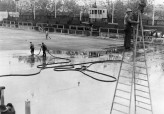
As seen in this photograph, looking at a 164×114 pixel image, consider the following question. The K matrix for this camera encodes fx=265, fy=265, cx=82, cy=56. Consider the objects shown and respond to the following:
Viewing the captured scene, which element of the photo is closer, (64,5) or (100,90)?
(100,90)

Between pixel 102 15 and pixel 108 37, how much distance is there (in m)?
19.6

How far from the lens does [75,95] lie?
1141 cm

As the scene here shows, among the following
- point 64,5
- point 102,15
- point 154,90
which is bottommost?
Result: point 154,90

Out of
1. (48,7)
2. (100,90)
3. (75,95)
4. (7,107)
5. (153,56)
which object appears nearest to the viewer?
(7,107)

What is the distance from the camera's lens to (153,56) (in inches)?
928

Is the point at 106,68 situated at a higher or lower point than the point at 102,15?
lower

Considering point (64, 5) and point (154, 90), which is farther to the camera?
point (64, 5)

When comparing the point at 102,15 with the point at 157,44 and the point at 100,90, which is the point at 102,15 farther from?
the point at 100,90

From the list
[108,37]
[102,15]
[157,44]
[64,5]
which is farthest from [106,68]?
[64,5]

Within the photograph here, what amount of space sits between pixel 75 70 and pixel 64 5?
303ft

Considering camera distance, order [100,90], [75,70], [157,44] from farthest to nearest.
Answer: [157,44] < [75,70] < [100,90]

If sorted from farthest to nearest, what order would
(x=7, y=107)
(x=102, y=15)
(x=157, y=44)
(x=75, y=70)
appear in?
(x=102, y=15) → (x=157, y=44) → (x=75, y=70) → (x=7, y=107)

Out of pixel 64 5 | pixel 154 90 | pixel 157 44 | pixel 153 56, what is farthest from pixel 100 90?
pixel 64 5

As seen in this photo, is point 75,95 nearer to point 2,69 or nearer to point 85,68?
point 85,68
